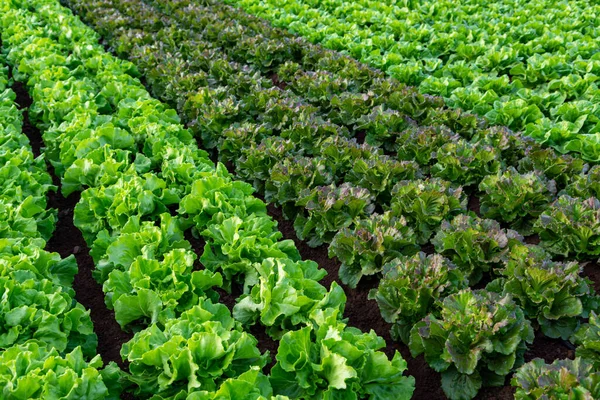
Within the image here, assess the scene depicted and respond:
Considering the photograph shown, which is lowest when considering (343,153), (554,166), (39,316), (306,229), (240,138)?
(306,229)

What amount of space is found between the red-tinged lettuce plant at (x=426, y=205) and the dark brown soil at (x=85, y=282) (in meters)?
2.96

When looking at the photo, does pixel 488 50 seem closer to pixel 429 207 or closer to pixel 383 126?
pixel 383 126

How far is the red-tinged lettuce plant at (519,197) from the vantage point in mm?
5477

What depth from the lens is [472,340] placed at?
3883 millimetres

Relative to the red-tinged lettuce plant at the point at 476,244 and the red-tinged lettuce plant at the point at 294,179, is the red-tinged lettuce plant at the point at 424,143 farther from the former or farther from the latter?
the red-tinged lettuce plant at the point at 476,244

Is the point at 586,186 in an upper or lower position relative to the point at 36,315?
upper

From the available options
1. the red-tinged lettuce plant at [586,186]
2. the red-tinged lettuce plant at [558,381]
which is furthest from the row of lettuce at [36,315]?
the red-tinged lettuce plant at [586,186]

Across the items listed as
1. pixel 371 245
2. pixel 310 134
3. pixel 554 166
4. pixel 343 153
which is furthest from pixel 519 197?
pixel 310 134

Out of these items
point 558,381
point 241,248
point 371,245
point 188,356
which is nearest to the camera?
point 558,381

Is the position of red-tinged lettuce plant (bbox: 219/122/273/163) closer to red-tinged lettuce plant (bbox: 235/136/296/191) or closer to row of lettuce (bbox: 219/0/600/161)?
red-tinged lettuce plant (bbox: 235/136/296/191)

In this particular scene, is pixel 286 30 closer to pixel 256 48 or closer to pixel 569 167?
pixel 256 48

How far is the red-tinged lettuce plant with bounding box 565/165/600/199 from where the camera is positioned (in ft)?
18.1

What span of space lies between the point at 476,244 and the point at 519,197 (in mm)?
1079

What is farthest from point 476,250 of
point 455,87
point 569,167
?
point 455,87
